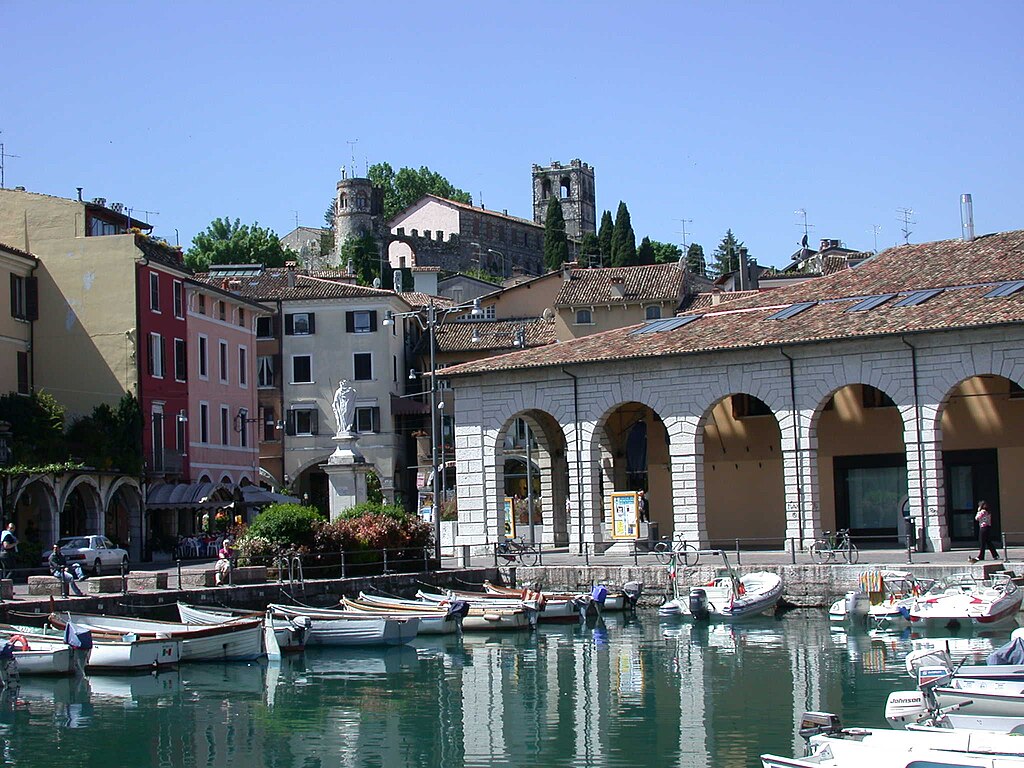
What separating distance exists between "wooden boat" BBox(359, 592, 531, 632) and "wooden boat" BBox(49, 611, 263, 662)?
182 inches

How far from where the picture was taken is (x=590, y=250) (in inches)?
5281

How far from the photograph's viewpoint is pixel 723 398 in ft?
148

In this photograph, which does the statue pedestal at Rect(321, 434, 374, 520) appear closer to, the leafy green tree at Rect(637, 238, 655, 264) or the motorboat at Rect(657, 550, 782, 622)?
the motorboat at Rect(657, 550, 782, 622)

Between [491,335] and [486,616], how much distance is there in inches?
1876

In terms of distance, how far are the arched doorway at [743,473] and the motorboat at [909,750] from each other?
29356 millimetres

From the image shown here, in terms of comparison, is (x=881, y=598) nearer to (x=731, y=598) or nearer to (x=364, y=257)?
(x=731, y=598)

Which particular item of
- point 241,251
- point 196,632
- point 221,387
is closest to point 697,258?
point 241,251

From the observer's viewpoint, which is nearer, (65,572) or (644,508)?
(65,572)

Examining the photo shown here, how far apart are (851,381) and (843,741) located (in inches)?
1040

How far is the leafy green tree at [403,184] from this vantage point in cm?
18962

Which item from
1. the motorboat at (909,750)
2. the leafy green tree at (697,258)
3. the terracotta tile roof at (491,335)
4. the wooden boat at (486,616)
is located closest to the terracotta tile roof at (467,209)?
the leafy green tree at (697,258)

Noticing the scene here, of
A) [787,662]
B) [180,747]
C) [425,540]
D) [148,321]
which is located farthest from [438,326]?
[180,747]

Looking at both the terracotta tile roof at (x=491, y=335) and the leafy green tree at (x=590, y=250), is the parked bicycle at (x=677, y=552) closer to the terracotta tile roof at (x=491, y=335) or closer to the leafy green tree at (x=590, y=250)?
the terracotta tile roof at (x=491, y=335)

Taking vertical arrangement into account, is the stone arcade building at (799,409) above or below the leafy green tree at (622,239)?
below
